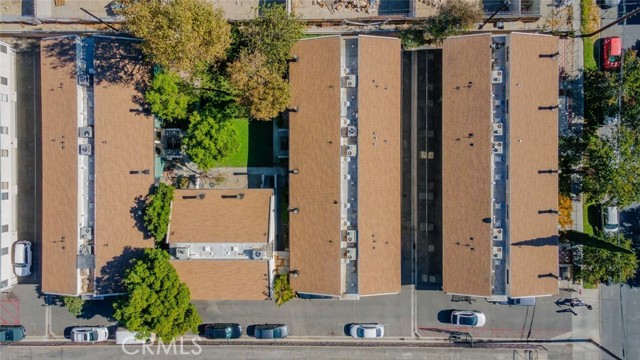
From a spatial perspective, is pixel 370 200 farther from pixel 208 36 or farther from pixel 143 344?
pixel 143 344

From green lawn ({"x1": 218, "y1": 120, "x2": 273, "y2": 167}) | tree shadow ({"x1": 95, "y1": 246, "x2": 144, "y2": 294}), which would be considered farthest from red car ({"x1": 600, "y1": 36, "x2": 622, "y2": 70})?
tree shadow ({"x1": 95, "y1": 246, "x2": 144, "y2": 294})

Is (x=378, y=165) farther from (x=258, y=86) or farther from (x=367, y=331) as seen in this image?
(x=367, y=331)

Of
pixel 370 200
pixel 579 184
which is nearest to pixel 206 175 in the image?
pixel 370 200

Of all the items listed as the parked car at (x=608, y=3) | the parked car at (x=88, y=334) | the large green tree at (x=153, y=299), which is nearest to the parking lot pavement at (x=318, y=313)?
the large green tree at (x=153, y=299)

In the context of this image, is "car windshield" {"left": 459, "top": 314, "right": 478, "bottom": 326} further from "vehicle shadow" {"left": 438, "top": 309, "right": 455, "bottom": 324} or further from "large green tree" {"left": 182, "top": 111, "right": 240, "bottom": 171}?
"large green tree" {"left": 182, "top": 111, "right": 240, "bottom": 171}

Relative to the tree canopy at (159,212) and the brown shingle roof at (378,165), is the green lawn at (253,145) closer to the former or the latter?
the tree canopy at (159,212)

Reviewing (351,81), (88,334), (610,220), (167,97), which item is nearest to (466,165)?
(351,81)
